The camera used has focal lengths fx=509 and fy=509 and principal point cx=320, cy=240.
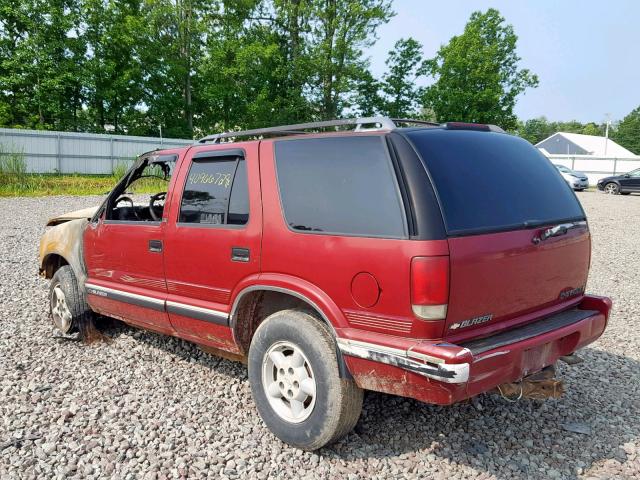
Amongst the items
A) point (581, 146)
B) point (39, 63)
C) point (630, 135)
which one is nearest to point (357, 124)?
point (39, 63)

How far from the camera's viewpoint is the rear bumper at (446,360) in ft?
7.97

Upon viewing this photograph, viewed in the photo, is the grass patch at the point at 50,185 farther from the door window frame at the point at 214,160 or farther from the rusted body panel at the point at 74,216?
the door window frame at the point at 214,160

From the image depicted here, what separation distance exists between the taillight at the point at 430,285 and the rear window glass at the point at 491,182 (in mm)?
202

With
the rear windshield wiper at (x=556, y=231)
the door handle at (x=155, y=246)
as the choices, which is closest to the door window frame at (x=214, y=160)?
the door handle at (x=155, y=246)

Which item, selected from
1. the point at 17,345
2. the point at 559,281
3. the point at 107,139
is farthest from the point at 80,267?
the point at 107,139

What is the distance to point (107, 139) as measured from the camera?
87.8 ft

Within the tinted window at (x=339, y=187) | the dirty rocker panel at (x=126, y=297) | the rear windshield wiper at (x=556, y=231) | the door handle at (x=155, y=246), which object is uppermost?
the tinted window at (x=339, y=187)

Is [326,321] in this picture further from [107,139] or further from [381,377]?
[107,139]

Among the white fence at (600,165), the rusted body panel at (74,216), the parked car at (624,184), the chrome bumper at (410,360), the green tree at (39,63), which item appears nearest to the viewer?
the chrome bumper at (410,360)

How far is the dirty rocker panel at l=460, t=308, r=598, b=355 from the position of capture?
264 cm

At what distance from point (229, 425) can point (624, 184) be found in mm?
29457

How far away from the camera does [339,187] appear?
2.93 metres

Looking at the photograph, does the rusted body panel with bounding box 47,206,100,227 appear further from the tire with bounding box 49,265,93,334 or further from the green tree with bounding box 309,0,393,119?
the green tree with bounding box 309,0,393,119

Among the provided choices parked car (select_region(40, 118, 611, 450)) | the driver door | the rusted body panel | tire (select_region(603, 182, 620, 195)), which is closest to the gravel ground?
parked car (select_region(40, 118, 611, 450))
